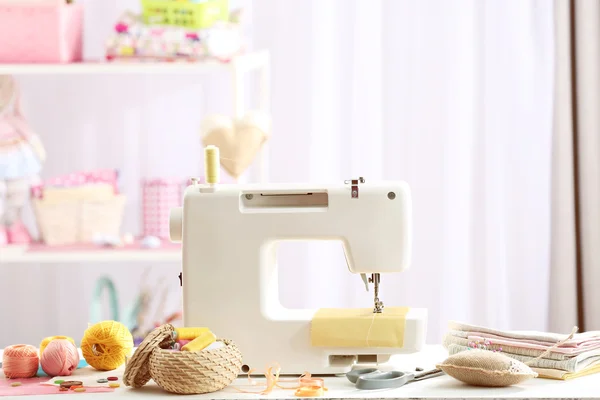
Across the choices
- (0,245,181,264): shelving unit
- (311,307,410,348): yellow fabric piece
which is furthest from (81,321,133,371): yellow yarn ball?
(0,245,181,264): shelving unit

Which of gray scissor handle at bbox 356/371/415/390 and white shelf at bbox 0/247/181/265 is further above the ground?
white shelf at bbox 0/247/181/265

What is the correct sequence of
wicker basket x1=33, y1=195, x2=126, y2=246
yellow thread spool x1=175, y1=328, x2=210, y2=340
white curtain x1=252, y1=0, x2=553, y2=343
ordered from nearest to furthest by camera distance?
yellow thread spool x1=175, y1=328, x2=210, y2=340, wicker basket x1=33, y1=195, x2=126, y2=246, white curtain x1=252, y1=0, x2=553, y2=343

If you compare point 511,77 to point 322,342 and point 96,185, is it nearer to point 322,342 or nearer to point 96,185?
point 96,185

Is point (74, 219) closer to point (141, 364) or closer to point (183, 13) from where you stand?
point (183, 13)

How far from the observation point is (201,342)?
1.71 m

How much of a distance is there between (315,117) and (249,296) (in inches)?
70.0

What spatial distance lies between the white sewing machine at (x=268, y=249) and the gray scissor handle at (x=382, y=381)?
101 mm

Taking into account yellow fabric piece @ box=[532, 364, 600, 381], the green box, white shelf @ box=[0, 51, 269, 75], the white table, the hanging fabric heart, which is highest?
the green box

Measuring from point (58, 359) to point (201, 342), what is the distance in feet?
1.02

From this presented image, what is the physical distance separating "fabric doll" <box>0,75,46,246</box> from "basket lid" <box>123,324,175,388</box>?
157 centimetres

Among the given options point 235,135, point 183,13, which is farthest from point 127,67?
point 235,135

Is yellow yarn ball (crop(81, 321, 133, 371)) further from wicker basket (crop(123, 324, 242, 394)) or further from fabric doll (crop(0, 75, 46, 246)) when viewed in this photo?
fabric doll (crop(0, 75, 46, 246))

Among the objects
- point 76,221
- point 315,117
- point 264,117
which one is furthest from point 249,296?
point 315,117

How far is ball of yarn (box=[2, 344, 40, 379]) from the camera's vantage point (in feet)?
6.00
